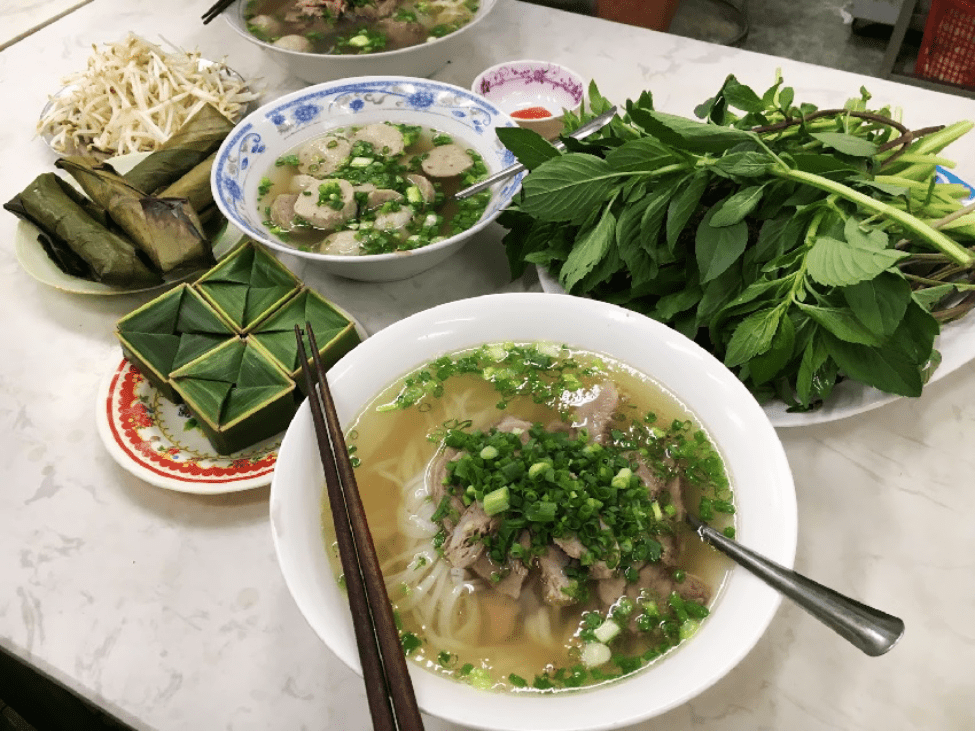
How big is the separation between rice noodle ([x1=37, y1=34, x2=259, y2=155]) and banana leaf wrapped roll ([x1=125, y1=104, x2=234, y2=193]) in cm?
13

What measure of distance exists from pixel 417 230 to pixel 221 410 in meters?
0.69

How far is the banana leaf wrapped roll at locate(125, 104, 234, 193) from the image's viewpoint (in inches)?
75.1

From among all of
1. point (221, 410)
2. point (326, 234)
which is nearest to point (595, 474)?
point (221, 410)

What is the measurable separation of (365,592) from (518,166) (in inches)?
44.6

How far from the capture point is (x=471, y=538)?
1.16 metres

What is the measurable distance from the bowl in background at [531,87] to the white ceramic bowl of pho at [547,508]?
3.73 ft

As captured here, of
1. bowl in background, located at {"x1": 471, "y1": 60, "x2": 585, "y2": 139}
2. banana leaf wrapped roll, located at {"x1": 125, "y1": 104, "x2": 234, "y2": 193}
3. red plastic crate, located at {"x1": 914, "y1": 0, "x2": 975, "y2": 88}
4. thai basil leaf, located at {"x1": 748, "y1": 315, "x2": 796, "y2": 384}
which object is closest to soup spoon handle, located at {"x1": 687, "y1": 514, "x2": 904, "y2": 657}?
thai basil leaf, located at {"x1": 748, "y1": 315, "x2": 796, "y2": 384}

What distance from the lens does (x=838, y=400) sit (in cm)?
140

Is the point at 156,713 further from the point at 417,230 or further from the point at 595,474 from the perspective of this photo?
the point at 417,230

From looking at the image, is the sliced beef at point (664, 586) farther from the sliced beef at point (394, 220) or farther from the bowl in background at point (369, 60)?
the bowl in background at point (369, 60)

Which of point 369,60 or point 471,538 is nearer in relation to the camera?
point 471,538

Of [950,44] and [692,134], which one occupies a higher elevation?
[692,134]

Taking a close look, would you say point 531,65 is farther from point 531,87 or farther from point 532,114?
point 532,114

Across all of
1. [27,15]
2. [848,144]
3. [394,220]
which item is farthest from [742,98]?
[27,15]
